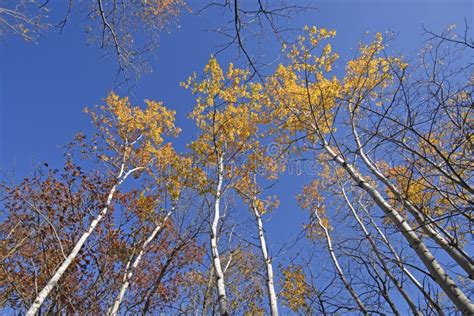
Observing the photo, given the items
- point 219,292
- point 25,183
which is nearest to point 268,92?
point 219,292

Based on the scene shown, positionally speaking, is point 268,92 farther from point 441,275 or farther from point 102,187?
point 441,275

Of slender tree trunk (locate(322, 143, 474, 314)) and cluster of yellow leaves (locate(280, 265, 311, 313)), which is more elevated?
cluster of yellow leaves (locate(280, 265, 311, 313))

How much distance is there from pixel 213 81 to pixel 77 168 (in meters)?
4.44

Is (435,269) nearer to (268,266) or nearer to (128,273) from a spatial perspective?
(268,266)

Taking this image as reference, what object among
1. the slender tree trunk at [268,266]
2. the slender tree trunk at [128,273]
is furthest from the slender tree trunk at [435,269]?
the slender tree trunk at [128,273]

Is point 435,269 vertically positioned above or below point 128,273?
below

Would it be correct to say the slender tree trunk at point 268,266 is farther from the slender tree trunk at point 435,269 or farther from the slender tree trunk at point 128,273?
the slender tree trunk at point 128,273

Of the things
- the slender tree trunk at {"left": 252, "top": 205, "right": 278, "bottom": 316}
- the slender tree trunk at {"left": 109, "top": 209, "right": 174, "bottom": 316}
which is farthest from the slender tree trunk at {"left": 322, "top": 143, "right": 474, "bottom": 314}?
the slender tree trunk at {"left": 109, "top": 209, "right": 174, "bottom": 316}

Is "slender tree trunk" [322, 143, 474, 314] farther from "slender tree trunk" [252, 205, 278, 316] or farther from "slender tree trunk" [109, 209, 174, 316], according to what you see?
"slender tree trunk" [109, 209, 174, 316]

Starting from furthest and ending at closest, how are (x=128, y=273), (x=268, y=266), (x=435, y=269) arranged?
(x=128, y=273) → (x=268, y=266) → (x=435, y=269)

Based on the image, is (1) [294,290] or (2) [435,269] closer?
(2) [435,269]

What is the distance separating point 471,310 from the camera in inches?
102

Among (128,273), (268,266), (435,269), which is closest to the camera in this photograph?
(435,269)

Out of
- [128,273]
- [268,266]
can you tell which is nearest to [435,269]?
[268,266]
